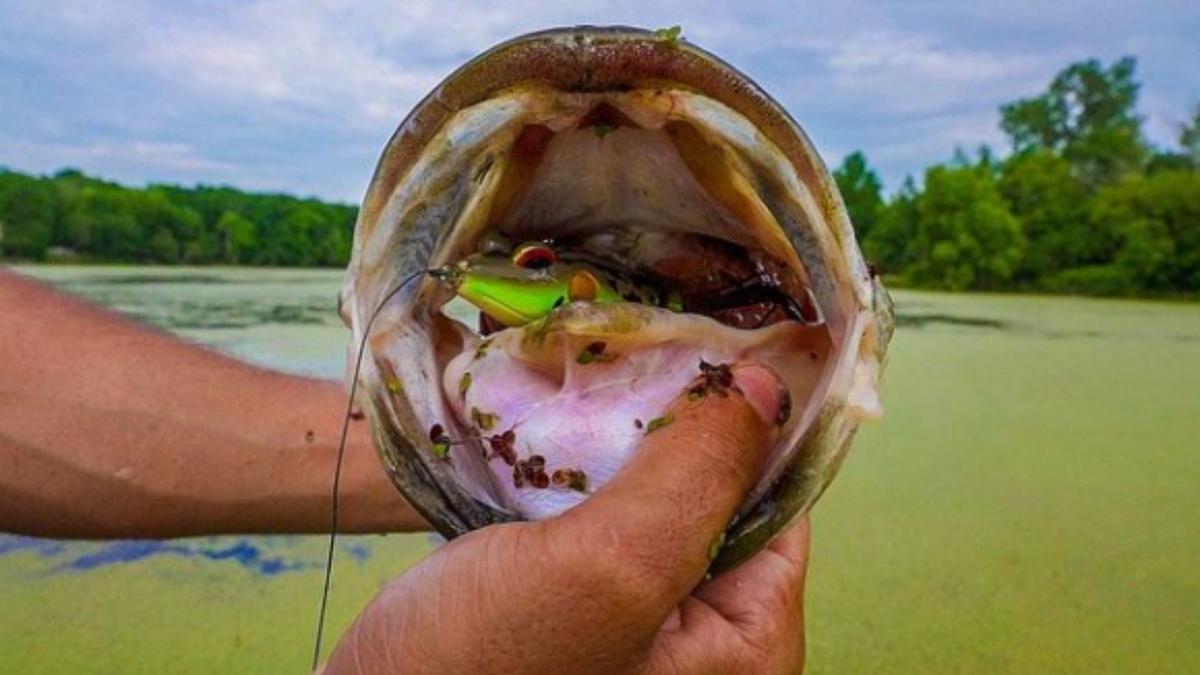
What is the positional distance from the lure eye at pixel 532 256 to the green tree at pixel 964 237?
20880 mm

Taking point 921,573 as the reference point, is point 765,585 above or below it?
above

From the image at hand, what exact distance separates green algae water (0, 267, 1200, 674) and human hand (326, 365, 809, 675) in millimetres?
1333

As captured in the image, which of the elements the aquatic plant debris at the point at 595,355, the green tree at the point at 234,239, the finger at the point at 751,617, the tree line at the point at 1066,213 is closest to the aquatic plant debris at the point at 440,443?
the aquatic plant debris at the point at 595,355

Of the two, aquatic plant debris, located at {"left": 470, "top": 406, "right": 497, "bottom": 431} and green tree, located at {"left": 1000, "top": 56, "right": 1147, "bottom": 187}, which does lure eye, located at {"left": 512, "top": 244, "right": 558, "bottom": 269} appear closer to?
aquatic plant debris, located at {"left": 470, "top": 406, "right": 497, "bottom": 431}

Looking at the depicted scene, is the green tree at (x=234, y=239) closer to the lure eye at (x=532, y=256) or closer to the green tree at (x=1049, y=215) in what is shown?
the green tree at (x=1049, y=215)

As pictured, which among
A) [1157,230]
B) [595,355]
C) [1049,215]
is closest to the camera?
[595,355]

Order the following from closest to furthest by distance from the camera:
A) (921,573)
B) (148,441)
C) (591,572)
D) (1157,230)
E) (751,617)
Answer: (591,572)
(751,617)
(148,441)
(921,573)
(1157,230)

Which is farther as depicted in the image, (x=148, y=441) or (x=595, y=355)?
(x=148, y=441)

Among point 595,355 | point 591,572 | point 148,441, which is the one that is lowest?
point 148,441

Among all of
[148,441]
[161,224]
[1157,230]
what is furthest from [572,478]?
[161,224]

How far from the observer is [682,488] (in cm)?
72

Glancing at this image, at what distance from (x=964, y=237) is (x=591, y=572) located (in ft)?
73.5

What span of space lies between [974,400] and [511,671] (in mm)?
4401

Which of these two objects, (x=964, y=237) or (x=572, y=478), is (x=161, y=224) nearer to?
(x=964, y=237)
